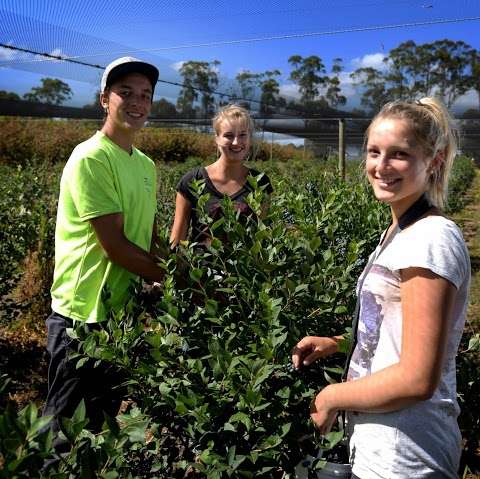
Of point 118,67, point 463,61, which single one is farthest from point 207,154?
point 118,67

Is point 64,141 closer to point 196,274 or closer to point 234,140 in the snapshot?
point 234,140

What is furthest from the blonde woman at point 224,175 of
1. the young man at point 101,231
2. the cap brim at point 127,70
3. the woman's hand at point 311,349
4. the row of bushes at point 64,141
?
the row of bushes at point 64,141

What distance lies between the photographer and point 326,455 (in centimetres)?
144

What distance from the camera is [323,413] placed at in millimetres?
1268

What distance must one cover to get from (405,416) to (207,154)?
2581cm

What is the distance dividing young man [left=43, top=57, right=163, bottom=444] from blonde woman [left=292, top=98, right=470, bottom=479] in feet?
2.83

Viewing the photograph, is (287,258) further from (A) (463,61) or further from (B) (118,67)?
(A) (463,61)

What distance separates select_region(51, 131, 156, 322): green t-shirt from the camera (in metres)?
1.90

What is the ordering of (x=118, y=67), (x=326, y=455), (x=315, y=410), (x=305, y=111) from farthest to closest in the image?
(x=305, y=111) < (x=118, y=67) < (x=326, y=455) < (x=315, y=410)

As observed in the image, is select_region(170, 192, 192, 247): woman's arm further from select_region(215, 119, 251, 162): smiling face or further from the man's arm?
the man's arm

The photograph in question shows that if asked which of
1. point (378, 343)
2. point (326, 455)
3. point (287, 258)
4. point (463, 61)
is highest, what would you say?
point (463, 61)

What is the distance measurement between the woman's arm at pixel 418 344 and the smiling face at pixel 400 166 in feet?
0.67

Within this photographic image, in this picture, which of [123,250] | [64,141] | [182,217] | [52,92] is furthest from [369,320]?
[64,141]

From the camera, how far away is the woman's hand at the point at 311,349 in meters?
1.42
